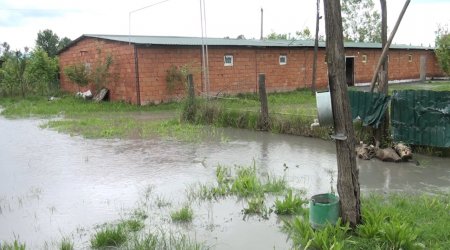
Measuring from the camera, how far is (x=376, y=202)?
18.2 ft

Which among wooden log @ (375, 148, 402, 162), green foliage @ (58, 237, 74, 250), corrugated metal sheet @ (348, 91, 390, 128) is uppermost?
corrugated metal sheet @ (348, 91, 390, 128)

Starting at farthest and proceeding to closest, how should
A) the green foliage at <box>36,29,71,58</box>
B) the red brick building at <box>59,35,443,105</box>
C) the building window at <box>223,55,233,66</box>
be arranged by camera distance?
1. the green foliage at <box>36,29,71,58</box>
2. the building window at <box>223,55,233,66</box>
3. the red brick building at <box>59,35,443,105</box>

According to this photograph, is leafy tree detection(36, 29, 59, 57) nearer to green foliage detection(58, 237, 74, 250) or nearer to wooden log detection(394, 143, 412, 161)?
wooden log detection(394, 143, 412, 161)

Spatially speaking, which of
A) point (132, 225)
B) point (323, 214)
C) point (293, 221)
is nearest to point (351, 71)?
point (293, 221)

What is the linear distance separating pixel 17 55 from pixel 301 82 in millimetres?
16271

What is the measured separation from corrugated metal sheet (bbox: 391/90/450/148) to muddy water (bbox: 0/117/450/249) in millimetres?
563

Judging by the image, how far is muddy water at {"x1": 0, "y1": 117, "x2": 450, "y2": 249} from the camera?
5.15 metres

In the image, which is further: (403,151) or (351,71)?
(351,71)

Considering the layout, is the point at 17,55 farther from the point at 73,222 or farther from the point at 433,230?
the point at 433,230

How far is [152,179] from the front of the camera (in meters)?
7.34

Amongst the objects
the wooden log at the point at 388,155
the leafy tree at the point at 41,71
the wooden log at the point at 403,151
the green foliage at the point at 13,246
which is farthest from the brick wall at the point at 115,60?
the green foliage at the point at 13,246

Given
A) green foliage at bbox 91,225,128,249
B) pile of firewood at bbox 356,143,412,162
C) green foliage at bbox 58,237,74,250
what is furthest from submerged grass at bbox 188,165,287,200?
pile of firewood at bbox 356,143,412,162

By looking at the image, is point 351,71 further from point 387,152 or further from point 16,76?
point 387,152

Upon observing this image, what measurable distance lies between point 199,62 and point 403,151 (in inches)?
545
